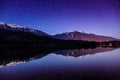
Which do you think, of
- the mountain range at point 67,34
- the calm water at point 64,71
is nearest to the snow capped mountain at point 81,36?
the mountain range at point 67,34

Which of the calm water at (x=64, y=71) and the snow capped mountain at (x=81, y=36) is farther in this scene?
the snow capped mountain at (x=81, y=36)

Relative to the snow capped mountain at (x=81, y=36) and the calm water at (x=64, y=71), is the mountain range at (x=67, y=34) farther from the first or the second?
the calm water at (x=64, y=71)

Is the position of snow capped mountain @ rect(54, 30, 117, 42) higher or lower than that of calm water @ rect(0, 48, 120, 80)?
higher

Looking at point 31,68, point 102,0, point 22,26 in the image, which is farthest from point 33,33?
point 102,0

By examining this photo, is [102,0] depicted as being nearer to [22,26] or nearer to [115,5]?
[115,5]

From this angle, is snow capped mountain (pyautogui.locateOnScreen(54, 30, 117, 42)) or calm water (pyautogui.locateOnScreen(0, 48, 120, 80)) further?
snow capped mountain (pyautogui.locateOnScreen(54, 30, 117, 42))

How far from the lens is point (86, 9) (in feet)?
10.6

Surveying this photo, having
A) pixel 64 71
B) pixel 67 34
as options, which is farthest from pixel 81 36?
pixel 64 71

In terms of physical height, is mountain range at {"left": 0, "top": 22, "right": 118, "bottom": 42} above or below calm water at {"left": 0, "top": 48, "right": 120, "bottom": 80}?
above

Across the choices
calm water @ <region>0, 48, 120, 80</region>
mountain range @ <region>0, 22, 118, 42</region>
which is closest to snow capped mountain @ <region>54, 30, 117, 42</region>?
mountain range @ <region>0, 22, 118, 42</region>

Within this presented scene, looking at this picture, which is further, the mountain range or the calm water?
the mountain range

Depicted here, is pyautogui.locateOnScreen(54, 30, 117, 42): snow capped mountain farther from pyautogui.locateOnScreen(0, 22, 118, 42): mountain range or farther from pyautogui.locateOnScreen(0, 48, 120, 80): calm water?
pyautogui.locateOnScreen(0, 48, 120, 80): calm water

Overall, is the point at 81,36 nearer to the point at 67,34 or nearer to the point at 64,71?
the point at 67,34

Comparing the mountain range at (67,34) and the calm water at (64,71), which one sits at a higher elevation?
the mountain range at (67,34)
